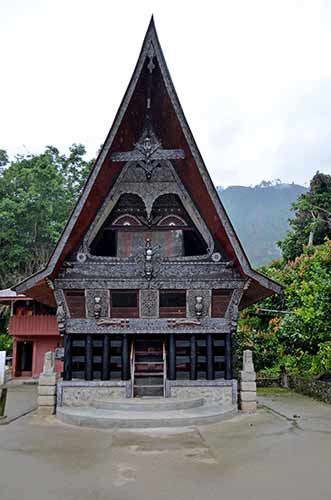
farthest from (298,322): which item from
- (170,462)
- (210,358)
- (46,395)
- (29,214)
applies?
(29,214)

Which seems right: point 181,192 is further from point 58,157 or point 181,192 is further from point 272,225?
point 272,225

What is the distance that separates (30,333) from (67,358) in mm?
10525

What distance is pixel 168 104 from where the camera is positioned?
1027 cm

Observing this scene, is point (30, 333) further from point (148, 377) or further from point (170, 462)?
point (170, 462)

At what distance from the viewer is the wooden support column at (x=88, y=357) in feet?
33.6

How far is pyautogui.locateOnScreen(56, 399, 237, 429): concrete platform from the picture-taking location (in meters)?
8.35

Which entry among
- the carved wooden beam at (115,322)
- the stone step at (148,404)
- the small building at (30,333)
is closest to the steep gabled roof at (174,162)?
the carved wooden beam at (115,322)

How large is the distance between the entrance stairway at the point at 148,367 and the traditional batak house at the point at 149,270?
0.16ft

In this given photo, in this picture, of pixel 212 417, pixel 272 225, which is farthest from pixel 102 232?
pixel 272 225

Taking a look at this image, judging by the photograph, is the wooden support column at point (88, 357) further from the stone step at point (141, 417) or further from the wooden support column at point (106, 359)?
the stone step at point (141, 417)

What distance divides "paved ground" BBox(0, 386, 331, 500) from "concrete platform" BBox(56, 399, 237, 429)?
0.91 ft

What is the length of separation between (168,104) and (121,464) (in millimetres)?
7643

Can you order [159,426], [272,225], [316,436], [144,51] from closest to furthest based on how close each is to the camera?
[316,436] → [159,426] → [144,51] → [272,225]

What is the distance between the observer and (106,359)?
33.9 ft
